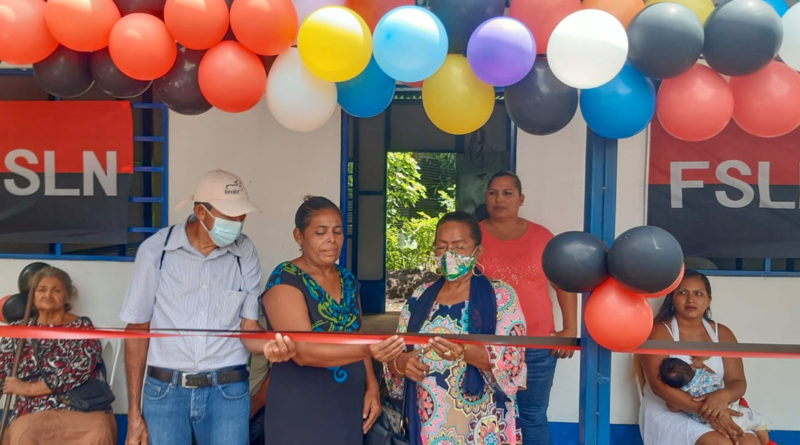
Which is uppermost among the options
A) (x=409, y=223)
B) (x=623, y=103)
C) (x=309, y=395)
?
(x=623, y=103)

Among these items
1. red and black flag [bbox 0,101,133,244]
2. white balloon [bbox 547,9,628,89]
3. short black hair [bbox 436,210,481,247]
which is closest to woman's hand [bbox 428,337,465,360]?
short black hair [bbox 436,210,481,247]

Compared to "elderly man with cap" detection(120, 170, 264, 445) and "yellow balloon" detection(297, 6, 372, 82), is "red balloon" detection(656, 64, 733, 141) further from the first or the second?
"elderly man with cap" detection(120, 170, 264, 445)

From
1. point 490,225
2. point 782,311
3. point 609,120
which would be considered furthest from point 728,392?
point 609,120

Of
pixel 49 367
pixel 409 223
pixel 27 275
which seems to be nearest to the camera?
pixel 49 367

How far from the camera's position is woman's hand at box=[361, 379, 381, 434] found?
2.86 meters

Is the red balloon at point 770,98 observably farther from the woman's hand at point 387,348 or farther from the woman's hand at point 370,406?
the woman's hand at point 370,406

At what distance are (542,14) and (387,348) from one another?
132 cm

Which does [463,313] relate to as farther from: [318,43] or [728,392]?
[728,392]

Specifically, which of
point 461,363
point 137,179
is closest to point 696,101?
point 461,363

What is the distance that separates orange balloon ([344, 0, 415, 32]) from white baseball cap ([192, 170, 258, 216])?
93 centimetres

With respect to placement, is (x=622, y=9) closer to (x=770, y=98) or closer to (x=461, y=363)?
(x=770, y=98)

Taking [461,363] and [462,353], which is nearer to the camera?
[462,353]

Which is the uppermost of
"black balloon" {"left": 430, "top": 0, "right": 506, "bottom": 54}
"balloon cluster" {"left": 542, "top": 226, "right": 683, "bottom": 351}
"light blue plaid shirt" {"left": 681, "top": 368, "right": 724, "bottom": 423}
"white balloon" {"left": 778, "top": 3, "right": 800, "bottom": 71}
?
"black balloon" {"left": 430, "top": 0, "right": 506, "bottom": 54}

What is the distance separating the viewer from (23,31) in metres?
2.31
